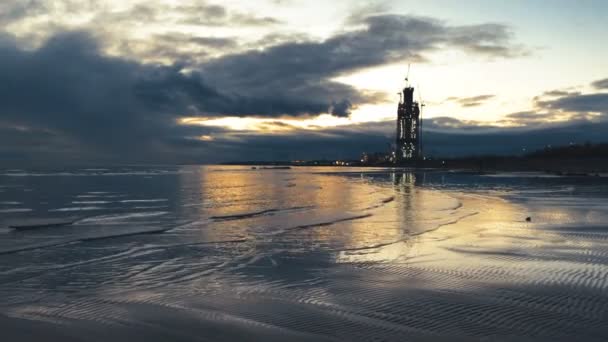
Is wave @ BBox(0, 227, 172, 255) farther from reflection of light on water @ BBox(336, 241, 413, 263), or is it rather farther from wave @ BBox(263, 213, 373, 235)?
reflection of light on water @ BBox(336, 241, 413, 263)

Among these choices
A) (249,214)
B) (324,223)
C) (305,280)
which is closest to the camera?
(305,280)

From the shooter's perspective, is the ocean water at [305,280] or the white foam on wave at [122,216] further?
the white foam on wave at [122,216]

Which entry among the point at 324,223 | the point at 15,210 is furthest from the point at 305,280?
the point at 15,210

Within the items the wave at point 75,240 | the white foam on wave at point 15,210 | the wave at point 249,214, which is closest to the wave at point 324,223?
the wave at point 249,214

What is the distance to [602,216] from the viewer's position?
23734mm

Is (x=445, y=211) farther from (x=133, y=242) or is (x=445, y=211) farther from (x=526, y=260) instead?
(x=133, y=242)

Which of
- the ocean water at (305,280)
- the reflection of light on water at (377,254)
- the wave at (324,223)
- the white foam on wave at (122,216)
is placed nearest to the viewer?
the ocean water at (305,280)

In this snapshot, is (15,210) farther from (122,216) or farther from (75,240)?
(75,240)

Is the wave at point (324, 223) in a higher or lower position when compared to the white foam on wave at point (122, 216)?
lower

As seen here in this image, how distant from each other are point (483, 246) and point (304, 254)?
5.91 meters

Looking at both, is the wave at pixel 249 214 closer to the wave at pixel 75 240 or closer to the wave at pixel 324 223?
the wave at pixel 324 223

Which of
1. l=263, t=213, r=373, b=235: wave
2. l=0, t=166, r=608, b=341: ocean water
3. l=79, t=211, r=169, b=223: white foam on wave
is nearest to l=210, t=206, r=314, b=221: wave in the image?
l=0, t=166, r=608, b=341: ocean water

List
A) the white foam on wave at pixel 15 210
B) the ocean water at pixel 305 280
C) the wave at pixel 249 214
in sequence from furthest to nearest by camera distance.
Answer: the white foam on wave at pixel 15 210 → the wave at pixel 249 214 → the ocean water at pixel 305 280

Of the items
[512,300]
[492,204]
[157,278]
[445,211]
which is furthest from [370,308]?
[492,204]
